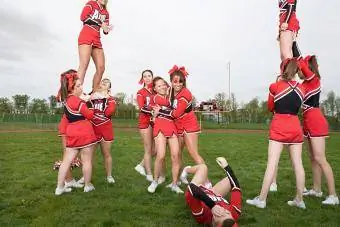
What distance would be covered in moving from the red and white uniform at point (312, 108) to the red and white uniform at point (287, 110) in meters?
0.51

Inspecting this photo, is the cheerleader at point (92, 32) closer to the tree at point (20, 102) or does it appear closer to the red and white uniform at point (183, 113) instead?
the red and white uniform at point (183, 113)

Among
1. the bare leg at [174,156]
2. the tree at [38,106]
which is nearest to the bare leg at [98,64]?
the bare leg at [174,156]

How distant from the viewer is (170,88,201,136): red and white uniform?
7.01 metres

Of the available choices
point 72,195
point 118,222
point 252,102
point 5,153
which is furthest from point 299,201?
point 252,102

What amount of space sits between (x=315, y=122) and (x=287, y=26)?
1.73m

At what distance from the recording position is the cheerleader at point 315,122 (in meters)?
6.44

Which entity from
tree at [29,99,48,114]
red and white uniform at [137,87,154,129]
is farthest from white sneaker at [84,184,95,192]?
tree at [29,99,48,114]

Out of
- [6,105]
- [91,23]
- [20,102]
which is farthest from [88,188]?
[20,102]

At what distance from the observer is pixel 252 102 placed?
282 feet

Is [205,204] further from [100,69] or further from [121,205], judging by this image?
[100,69]

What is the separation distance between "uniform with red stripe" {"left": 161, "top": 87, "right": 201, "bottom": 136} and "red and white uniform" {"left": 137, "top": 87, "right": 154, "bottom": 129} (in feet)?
3.25

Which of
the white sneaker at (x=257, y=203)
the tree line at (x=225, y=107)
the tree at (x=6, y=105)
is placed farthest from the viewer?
the tree at (x=6, y=105)

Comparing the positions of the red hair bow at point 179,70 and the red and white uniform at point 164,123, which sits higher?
the red hair bow at point 179,70

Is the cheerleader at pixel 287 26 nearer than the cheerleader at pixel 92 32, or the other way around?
the cheerleader at pixel 287 26
